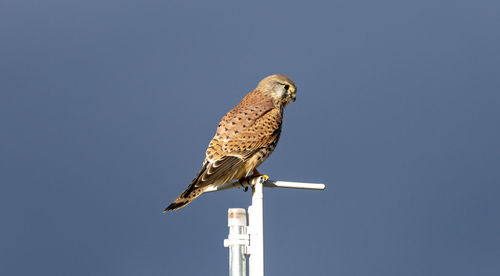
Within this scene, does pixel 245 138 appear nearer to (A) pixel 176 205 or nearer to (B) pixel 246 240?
(A) pixel 176 205

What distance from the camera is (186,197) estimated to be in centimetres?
498

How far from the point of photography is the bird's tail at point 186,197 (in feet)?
16.1

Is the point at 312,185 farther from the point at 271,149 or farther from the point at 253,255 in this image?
the point at 271,149

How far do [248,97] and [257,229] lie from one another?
2313 mm

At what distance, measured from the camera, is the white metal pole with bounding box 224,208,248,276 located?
430 centimetres

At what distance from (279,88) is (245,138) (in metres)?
0.88

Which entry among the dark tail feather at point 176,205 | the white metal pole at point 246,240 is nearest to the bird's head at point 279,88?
the dark tail feather at point 176,205

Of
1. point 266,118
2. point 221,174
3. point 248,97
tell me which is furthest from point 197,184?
point 248,97

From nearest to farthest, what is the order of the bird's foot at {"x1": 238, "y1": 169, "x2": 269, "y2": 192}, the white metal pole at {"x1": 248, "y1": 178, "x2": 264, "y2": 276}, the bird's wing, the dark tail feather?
1. the white metal pole at {"x1": 248, "y1": 178, "x2": 264, "y2": 276}
2. the dark tail feather
3. the bird's wing
4. the bird's foot at {"x1": 238, "y1": 169, "x2": 269, "y2": 192}

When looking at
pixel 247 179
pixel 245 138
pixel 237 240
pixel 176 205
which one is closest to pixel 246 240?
pixel 237 240

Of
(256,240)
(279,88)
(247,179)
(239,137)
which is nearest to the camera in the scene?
(256,240)

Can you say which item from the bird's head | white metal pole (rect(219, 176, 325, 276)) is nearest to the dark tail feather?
white metal pole (rect(219, 176, 325, 276))

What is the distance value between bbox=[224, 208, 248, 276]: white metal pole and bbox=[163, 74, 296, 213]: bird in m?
0.67

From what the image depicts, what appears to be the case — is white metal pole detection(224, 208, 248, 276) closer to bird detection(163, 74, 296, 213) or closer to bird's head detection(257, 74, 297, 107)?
bird detection(163, 74, 296, 213)
